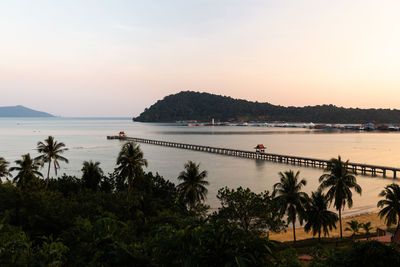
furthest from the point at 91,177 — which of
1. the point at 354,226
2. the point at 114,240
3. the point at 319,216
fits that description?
the point at 114,240

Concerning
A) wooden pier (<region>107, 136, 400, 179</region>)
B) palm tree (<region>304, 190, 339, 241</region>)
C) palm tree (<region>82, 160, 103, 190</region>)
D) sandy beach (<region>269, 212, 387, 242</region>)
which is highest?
palm tree (<region>82, 160, 103, 190</region>)

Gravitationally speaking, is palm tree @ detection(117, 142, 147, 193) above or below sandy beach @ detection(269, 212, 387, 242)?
above

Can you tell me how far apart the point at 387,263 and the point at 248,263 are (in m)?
5.86

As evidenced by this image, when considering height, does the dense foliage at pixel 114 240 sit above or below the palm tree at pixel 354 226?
above

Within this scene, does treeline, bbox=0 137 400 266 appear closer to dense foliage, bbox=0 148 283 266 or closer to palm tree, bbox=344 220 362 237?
dense foliage, bbox=0 148 283 266

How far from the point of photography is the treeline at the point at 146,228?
32.5 feet

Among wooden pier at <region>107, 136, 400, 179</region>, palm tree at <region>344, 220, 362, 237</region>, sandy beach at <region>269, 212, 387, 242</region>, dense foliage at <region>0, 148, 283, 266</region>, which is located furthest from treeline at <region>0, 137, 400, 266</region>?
wooden pier at <region>107, 136, 400, 179</region>

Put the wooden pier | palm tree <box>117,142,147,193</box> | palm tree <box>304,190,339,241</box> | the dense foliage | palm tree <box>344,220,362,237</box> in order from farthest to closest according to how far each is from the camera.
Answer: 1. the wooden pier
2. palm tree <box>117,142,147,193</box>
3. palm tree <box>304,190,339,241</box>
4. palm tree <box>344,220,362,237</box>
5. the dense foliage

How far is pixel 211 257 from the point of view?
944cm

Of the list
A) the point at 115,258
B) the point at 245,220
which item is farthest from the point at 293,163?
the point at 115,258

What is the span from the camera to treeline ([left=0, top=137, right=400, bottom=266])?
9914 mm

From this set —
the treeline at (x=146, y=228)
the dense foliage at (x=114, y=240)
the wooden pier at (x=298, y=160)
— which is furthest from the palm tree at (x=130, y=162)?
the wooden pier at (x=298, y=160)

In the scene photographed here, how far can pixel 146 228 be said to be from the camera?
919 inches

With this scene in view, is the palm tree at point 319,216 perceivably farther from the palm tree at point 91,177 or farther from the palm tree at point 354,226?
the palm tree at point 91,177
